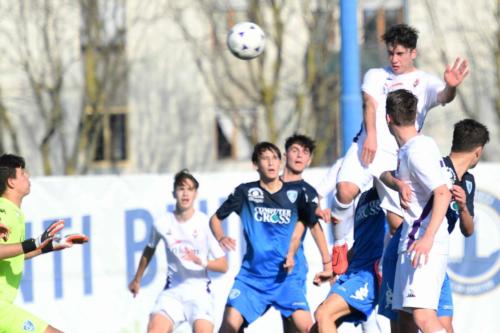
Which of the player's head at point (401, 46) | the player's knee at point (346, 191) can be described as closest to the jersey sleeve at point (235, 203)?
the player's knee at point (346, 191)

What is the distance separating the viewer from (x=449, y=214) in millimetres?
7473

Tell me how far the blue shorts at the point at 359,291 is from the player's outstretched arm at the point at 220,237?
122cm

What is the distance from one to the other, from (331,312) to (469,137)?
1.60m

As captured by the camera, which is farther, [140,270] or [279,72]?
[279,72]

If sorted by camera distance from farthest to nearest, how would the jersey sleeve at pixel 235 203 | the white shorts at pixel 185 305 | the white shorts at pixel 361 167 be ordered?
1. the white shorts at pixel 185 305
2. the jersey sleeve at pixel 235 203
3. the white shorts at pixel 361 167

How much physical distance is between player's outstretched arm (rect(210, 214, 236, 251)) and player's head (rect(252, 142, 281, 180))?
0.59 m

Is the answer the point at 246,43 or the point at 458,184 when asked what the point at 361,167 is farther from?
the point at 246,43

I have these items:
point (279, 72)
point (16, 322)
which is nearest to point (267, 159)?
point (16, 322)

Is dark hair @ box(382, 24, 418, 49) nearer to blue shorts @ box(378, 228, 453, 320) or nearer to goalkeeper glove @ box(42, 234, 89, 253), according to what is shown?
blue shorts @ box(378, 228, 453, 320)

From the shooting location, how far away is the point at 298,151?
9.64m

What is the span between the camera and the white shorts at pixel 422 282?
6.91 metres

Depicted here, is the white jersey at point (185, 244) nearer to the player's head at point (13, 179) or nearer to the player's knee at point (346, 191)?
the player's knee at point (346, 191)

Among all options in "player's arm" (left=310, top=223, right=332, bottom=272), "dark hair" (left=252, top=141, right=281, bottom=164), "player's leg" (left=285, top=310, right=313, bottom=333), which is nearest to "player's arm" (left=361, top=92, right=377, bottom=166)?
"dark hair" (left=252, top=141, right=281, bottom=164)

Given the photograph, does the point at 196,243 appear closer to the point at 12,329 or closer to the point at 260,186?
the point at 260,186
